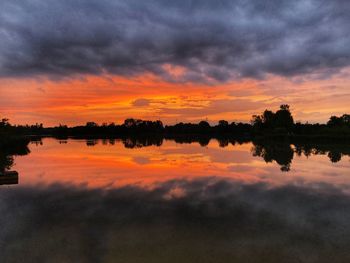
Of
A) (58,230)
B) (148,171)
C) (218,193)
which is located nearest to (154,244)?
(58,230)

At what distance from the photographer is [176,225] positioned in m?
15.3

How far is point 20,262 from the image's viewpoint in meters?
11.3

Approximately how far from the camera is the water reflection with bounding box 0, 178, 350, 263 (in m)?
12.0

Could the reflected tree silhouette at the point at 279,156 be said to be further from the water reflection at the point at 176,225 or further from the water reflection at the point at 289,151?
the water reflection at the point at 176,225

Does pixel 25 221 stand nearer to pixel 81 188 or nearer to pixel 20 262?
pixel 20 262

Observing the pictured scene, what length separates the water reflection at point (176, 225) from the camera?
39.3ft

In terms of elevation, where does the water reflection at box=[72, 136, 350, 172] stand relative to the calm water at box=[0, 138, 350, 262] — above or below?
above

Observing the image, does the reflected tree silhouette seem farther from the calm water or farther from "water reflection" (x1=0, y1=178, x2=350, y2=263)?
"water reflection" (x1=0, y1=178, x2=350, y2=263)

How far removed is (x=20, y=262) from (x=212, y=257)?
7311 millimetres

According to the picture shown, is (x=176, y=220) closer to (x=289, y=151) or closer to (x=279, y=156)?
(x=279, y=156)

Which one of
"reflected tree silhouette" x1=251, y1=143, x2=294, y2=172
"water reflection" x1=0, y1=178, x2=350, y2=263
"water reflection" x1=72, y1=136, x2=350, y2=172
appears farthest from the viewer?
"water reflection" x1=72, y1=136, x2=350, y2=172

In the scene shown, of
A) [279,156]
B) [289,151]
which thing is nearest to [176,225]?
[279,156]

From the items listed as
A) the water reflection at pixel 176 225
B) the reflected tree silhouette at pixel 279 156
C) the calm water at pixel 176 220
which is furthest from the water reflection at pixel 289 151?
the water reflection at pixel 176 225

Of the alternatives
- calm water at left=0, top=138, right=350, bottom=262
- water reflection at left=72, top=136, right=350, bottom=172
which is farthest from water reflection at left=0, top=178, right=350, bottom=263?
water reflection at left=72, top=136, right=350, bottom=172
